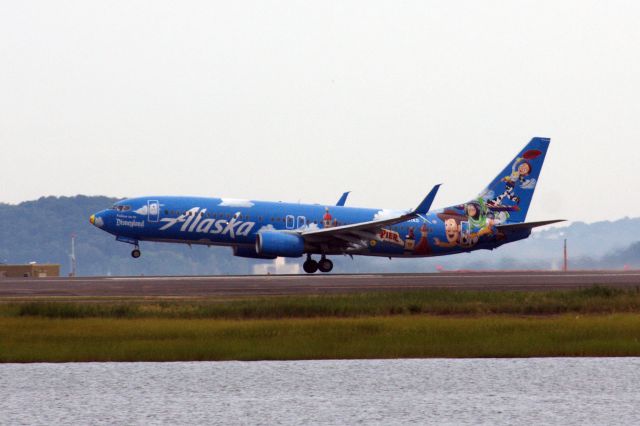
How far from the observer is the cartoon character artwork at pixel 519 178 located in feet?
200

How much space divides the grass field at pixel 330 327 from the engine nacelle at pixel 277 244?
1830cm

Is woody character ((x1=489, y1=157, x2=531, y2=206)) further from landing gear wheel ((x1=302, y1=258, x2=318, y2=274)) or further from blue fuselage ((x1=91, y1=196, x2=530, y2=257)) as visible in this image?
landing gear wheel ((x1=302, y1=258, x2=318, y2=274))

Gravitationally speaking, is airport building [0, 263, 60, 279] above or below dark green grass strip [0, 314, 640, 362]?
above

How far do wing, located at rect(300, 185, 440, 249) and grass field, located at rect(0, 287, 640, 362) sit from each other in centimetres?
1847

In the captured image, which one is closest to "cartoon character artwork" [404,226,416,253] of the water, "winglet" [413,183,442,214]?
"winglet" [413,183,442,214]

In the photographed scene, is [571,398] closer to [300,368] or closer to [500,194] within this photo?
[300,368]

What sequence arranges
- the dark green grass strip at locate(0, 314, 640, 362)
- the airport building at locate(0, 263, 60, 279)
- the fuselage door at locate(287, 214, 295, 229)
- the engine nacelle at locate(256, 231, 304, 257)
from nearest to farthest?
1. the dark green grass strip at locate(0, 314, 640, 362)
2. the engine nacelle at locate(256, 231, 304, 257)
3. the fuselage door at locate(287, 214, 295, 229)
4. the airport building at locate(0, 263, 60, 279)

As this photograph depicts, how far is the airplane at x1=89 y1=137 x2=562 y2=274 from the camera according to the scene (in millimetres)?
53781

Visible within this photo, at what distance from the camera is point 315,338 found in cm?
2333

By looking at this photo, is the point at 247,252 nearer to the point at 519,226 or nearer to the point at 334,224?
the point at 334,224

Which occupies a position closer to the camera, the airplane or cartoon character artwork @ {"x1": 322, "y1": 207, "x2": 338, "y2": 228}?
the airplane

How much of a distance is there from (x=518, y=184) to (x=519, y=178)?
431 millimetres

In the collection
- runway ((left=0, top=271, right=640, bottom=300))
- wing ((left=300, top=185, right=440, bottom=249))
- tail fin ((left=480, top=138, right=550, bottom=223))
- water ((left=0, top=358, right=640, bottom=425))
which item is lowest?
water ((left=0, top=358, right=640, bottom=425))

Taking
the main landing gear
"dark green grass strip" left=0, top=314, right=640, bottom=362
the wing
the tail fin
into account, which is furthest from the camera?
the tail fin
